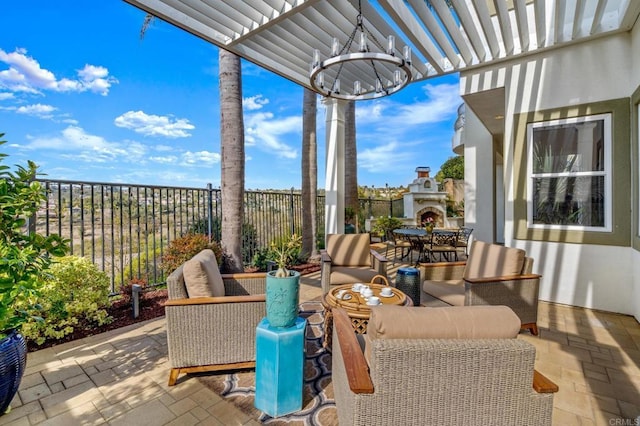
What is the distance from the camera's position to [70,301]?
314cm

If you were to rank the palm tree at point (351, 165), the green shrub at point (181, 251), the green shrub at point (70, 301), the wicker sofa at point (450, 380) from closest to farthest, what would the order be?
1. the wicker sofa at point (450, 380)
2. the green shrub at point (70, 301)
3. the green shrub at point (181, 251)
4. the palm tree at point (351, 165)

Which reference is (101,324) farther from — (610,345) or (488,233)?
(488,233)

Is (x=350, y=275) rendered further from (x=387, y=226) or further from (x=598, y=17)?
(x=387, y=226)

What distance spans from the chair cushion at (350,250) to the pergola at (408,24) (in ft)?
9.63

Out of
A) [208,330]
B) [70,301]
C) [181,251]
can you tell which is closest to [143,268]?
[181,251]

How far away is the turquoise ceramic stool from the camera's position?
6.21 feet

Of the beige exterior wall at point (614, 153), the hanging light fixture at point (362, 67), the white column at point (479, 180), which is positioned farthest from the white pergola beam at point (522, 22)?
the white column at point (479, 180)

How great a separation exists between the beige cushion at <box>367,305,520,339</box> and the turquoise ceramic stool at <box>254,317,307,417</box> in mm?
789

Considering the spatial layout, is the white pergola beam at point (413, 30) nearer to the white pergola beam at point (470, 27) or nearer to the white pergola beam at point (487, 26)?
the white pergola beam at point (470, 27)

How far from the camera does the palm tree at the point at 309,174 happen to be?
6758 mm

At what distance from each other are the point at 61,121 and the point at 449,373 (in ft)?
40.6

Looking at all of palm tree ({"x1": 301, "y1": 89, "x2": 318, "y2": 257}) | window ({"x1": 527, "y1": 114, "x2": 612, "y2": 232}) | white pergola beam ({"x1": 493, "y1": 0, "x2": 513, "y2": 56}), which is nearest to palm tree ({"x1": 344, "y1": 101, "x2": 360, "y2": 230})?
palm tree ({"x1": 301, "y1": 89, "x2": 318, "y2": 257})

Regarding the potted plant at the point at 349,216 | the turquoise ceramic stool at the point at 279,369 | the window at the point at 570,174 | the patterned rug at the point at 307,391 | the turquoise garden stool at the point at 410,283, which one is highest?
the window at the point at 570,174

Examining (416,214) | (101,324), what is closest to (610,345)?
(101,324)
